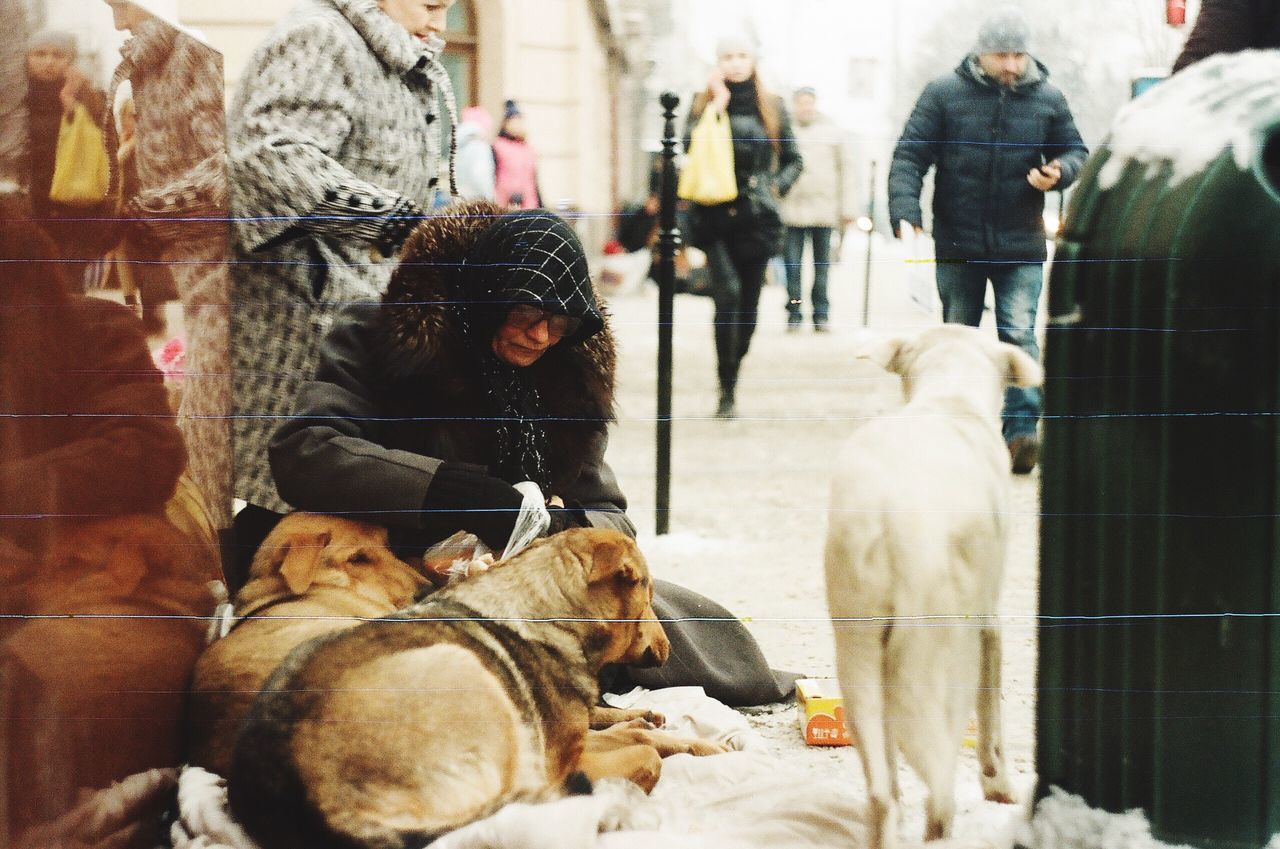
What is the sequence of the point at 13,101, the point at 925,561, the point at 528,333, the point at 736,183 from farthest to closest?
the point at 736,183, the point at 528,333, the point at 13,101, the point at 925,561

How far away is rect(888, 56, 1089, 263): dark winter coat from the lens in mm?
2010

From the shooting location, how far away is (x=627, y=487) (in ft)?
7.59

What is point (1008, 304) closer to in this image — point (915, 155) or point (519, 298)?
point (915, 155)

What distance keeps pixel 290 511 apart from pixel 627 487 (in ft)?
1.91

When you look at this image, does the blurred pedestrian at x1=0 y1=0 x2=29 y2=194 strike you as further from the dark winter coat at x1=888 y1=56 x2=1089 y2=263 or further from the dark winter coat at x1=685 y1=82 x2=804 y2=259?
the dark winter coat at x1=888 y1=56 x2=1089 y2=263

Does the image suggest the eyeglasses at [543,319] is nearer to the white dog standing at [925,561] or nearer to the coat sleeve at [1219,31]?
the white dog standing at [925,561]

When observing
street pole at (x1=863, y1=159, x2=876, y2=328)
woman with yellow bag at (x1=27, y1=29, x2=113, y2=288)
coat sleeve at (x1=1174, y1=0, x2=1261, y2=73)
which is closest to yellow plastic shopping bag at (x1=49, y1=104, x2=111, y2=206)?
woman with yellow bag at (x1=27, y1=29, x2=113, y2=288)

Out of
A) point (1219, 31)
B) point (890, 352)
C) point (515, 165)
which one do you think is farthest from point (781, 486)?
point (1219, 31)

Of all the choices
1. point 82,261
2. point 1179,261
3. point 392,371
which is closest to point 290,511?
point 392,371

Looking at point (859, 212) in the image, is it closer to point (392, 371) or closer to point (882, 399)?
point (882, 399)

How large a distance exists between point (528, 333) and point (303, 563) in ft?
1.76

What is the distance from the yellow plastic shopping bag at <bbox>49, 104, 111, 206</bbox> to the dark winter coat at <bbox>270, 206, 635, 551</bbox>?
0.47 m

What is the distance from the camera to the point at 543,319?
220 centimetres

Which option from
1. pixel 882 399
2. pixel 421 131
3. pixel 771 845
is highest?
pixel 421 131
